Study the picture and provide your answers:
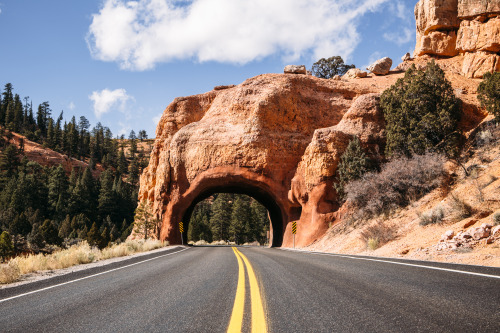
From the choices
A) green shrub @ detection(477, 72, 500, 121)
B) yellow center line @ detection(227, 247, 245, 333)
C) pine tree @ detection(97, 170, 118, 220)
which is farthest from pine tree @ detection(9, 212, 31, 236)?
green shrub @ detection(477, 72, 500, 121)

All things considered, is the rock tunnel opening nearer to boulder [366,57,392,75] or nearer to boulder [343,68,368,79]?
boulder [343,68,368,79]

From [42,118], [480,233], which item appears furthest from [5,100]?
[480,233]

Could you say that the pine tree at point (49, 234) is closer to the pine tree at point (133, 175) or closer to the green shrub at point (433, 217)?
the green shrub at point (433, 217)

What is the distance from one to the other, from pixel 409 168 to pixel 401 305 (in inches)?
680

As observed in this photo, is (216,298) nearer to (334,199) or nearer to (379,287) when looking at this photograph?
(379,287)

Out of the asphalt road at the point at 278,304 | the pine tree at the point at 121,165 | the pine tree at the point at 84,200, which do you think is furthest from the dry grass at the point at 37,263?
the pine tree at the point at 121,165

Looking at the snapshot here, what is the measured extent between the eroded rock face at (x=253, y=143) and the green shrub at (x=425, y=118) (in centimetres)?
1025

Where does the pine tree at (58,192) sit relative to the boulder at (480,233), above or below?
above

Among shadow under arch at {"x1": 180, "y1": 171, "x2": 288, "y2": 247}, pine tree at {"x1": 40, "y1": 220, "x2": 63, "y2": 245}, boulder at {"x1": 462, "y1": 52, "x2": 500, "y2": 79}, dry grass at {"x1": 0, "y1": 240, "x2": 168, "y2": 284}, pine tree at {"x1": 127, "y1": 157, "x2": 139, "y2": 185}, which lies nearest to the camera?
dry grass at {"x1": 0, "y1": 240, "x2": 168, "y2": 284}

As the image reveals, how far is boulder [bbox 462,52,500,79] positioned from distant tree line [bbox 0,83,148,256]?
46238 mm

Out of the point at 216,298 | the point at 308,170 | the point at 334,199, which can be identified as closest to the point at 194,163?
the point at 308,170

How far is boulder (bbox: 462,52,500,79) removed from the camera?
31531 millimetres

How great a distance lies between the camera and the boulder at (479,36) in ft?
103

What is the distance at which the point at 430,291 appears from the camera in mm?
4305
